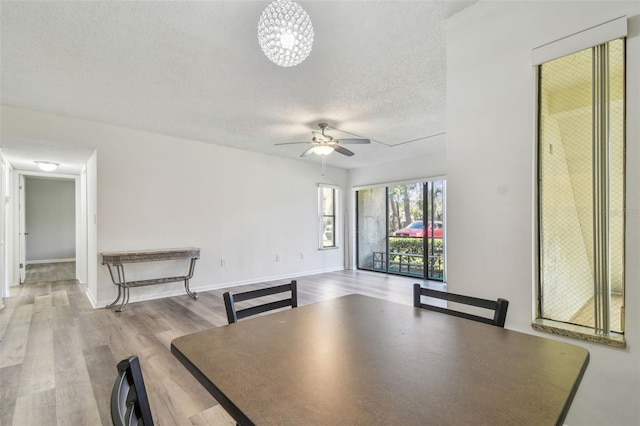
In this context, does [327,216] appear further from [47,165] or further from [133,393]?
[133,393]

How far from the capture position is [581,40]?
1.53m

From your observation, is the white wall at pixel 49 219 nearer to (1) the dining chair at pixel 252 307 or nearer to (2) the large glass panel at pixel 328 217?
(2) the large glass panel at pixel 328 217

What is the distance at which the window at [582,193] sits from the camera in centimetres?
146

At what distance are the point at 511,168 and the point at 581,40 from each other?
0.69 metres

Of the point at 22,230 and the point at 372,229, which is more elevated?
the point at 22,230

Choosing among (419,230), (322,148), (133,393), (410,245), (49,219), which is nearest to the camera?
(133,393)

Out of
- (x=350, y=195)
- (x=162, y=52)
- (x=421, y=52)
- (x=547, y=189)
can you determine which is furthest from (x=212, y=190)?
(x=547, y=189)

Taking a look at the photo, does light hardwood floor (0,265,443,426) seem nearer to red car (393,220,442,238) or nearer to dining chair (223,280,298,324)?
dining chair (223,280,298,324)

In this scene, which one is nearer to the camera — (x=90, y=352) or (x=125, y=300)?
(x=90, y=352)

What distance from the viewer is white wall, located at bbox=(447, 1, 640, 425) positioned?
1381mm

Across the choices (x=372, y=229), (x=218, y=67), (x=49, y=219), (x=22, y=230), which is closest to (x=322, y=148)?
(x=218, y=67)

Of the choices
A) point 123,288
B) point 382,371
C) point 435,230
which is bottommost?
point 123,288

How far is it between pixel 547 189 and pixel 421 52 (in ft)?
4.79

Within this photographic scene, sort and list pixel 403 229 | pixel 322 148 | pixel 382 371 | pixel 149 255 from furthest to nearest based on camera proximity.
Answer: pixel 403 229 → pixel 149 255 → pixel 322 148 → pixel 382 371
